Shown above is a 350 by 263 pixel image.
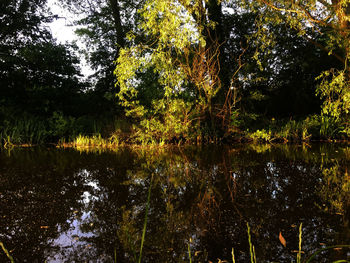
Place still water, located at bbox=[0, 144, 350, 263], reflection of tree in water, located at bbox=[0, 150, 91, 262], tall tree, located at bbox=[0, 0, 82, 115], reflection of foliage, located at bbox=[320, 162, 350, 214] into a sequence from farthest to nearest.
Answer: tall tree, located at bbox=[0, 0, 82, 115], reflection of foliage, located at bbox=[320, 162, 350, 214], reflection of tree in water, located at bbox=[0, 150, 91, 262], still water, located at bbox=[0, 144, 350, 263]

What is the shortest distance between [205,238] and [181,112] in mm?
5655

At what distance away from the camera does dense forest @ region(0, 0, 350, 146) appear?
6.29 meters

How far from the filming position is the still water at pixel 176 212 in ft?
5.44

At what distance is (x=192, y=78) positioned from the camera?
6848mm

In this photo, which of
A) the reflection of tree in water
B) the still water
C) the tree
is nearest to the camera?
the still water

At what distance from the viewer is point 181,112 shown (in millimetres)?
7312

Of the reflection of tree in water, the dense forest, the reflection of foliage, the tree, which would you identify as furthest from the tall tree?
the reflection of foliage

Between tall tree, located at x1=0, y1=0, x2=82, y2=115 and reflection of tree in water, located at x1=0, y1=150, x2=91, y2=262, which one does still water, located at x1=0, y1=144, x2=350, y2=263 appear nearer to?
reflection of tree in water, located at x1=0, y1=150, x2=91, y2=262

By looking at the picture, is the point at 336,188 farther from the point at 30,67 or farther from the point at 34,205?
the point at 30,67

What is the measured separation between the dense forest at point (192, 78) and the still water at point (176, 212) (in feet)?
10.9

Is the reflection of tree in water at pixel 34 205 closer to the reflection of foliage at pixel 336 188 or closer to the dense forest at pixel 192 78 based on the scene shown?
the reflection of foliage at pixel 336 188

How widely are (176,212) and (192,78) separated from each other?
16.6 ft

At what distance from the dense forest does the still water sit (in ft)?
10.9

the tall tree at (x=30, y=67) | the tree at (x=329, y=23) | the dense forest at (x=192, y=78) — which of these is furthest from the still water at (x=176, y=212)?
the tall tree at (x=30, y=67)
